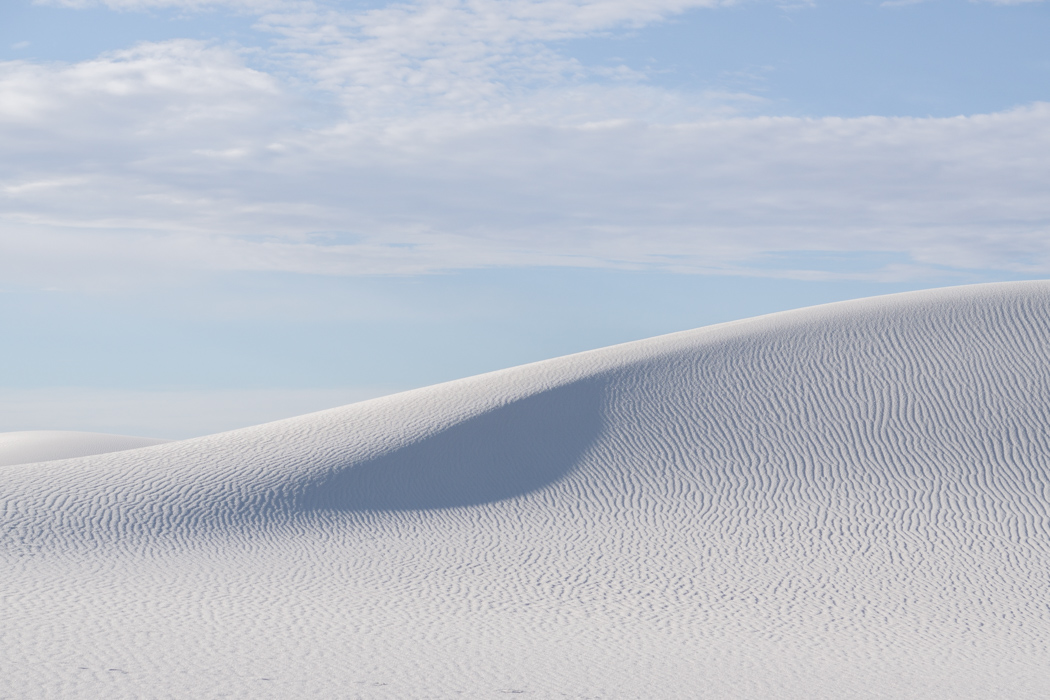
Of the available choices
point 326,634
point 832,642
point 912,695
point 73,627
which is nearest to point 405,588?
point 326,634

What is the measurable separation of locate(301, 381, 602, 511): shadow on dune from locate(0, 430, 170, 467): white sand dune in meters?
12.9

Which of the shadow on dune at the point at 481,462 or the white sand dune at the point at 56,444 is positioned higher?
the shadow on dune at the point at 481,462

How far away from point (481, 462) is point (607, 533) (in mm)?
3467

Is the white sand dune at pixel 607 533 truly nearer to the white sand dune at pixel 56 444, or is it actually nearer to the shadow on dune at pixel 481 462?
the shadow on dune at pixel 481 462

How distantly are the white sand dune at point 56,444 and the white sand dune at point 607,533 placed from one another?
10639mm

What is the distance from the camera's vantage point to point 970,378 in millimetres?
19281

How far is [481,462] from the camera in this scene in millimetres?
16906

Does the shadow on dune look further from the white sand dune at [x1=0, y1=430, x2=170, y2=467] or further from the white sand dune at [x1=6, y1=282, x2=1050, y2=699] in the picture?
the white sand dune at [x1=0, y1=430, x2=170, y2=467]

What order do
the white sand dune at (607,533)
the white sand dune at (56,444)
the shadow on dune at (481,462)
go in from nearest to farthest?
the white sand dune at (607,533)
the shadow on dune at (481,462)
the white sand dune at (56,444)

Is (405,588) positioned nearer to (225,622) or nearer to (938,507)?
(225,622)

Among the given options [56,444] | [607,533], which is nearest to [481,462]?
[607,533]

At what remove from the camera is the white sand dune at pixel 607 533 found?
827 centimetres

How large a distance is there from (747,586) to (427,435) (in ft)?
24.1

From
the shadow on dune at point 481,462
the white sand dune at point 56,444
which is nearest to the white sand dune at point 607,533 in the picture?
the shadow on dune at point 481,462
